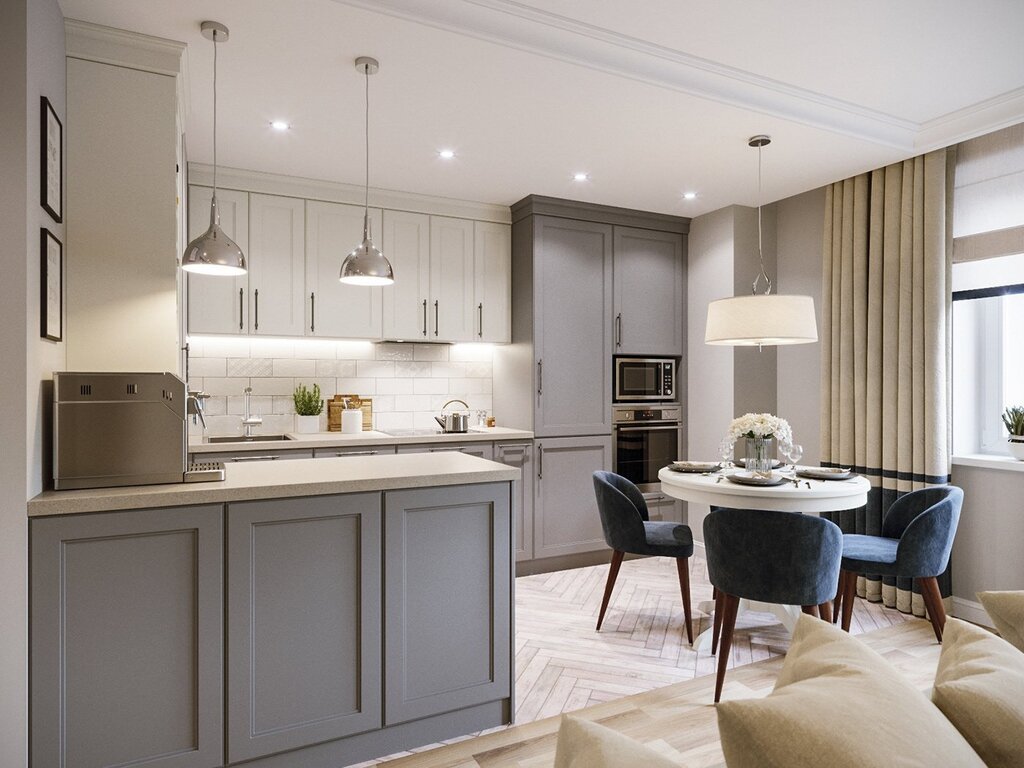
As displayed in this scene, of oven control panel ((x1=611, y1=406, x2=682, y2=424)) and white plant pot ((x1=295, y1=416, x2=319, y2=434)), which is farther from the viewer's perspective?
oven control panel ((x1=611, y1=406, x2=682, y2=424))

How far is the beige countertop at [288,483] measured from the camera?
5.95ft

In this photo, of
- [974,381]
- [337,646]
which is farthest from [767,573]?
[974,381]

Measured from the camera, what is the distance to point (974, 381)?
364 centimetres

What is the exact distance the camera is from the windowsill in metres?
3.28

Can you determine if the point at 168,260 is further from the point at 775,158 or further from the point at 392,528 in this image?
the point at 775,158

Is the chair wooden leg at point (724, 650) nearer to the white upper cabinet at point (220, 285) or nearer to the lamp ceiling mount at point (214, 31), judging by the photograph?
the lamp ceiling mount at point (214, 31)

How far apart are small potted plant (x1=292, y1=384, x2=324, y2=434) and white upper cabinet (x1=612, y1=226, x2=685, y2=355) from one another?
217 centimetres

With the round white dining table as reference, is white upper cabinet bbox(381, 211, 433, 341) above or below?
above

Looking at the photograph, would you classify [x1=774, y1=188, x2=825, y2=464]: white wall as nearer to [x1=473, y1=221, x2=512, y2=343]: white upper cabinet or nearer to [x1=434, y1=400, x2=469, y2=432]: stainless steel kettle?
[x1=473, y1=221, x2=512, y2=343]: white upper cabinet

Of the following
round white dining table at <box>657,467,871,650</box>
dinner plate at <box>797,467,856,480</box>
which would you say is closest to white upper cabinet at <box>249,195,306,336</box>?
round white dining table at <box>657,467,871,650</box>

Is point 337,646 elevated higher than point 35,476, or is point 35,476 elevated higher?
point 35,476

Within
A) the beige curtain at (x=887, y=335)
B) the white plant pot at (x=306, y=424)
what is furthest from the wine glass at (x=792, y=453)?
the white plant pot at (x=306, y=424)

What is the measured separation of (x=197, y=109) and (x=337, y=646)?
98.5 inches

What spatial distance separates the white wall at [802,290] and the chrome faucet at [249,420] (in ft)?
12.0
